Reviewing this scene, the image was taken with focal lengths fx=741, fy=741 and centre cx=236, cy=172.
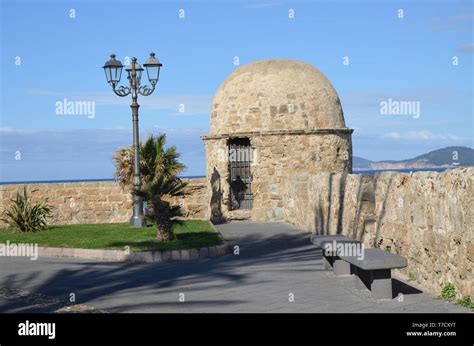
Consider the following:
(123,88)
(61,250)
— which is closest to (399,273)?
(61,250)

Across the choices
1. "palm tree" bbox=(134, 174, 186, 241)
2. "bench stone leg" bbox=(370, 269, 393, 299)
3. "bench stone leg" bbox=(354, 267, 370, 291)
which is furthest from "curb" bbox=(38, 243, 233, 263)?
"bench stone leg" bbox=(370, 269, 393, 299)

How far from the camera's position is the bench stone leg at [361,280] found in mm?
9391

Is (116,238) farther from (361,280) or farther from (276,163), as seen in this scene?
(361,280)

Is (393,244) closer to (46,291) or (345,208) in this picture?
(345,208)

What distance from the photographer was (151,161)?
18.4m

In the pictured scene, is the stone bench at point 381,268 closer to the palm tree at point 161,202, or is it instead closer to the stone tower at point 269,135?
the palm tree at point 161,202

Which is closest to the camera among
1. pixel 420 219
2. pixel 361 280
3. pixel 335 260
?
pixel 361 280

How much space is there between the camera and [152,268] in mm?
12320

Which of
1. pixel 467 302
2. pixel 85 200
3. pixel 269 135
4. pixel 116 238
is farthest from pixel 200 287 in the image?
pixel 85 200

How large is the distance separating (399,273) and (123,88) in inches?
423

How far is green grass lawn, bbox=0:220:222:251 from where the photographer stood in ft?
48.2

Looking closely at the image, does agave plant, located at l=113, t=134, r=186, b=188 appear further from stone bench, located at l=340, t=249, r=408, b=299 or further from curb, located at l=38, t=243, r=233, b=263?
stone bench, located at l=340, t=249, r=408, b=299

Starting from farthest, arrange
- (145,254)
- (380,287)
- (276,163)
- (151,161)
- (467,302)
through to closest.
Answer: (276,163) → (151,161) → (145,254) → (380,287) → (467,302)

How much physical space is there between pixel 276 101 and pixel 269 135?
1.12 m
